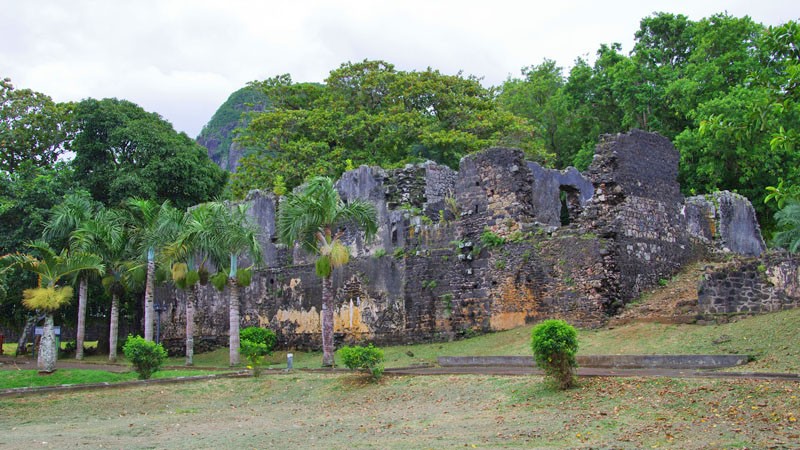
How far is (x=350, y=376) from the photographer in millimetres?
15984

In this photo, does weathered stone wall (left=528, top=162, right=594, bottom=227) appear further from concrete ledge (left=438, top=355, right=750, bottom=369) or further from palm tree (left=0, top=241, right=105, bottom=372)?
palm tree (left=0, top=241, right=105, bottom=372)

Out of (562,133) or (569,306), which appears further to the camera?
(562,133)

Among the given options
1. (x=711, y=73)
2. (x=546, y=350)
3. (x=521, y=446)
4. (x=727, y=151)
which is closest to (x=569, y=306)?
(x=546, y=350)

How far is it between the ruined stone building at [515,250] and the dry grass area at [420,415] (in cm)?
560

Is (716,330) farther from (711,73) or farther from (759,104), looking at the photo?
(711,73)

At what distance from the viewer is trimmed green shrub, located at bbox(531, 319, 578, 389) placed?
1208 centimetres

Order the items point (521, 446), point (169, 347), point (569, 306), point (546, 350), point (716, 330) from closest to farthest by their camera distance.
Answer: point (521, 446) < point (546, 350) < point (716, 330) < point (569, 306) < point (169, 347)

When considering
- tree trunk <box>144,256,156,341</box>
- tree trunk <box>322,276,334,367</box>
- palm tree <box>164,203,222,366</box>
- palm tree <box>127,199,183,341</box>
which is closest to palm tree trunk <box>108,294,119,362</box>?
palm tree <box>127,199,183,341</box>

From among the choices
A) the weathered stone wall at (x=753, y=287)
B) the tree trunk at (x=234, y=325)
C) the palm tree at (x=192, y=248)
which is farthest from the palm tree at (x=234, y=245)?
the weathered stone wall at (x=753, y=287)

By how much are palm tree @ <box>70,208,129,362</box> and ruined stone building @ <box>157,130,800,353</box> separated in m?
4.74

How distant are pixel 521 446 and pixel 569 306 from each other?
1030cm

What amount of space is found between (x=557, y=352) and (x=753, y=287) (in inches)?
218

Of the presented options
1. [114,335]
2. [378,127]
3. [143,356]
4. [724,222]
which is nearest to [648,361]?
[143,356]

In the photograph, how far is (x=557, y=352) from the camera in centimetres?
1211
